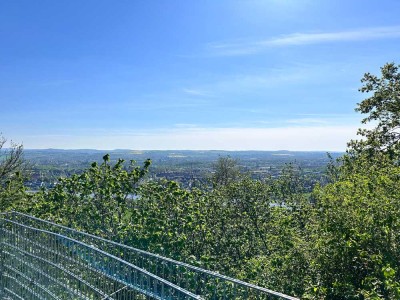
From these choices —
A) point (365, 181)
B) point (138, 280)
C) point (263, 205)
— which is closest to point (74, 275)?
point (138, 280)

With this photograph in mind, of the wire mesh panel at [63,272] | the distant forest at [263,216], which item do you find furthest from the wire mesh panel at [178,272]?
the distant forest at [263,216]

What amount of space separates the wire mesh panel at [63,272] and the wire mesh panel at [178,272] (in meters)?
0.30

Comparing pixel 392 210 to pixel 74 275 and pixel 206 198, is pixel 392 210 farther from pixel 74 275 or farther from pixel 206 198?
pixel 206 198

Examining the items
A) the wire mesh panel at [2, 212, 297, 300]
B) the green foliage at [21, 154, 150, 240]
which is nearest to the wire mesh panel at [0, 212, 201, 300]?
the wire mesh panel at [2, 212, 297, 300]

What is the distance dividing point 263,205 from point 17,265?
13.2m

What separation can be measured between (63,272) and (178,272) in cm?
313

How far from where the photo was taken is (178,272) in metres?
7.05

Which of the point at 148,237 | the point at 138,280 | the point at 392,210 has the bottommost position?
the point at 148,237

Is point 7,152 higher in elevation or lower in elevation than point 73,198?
higher

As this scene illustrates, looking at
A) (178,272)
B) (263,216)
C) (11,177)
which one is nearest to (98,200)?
(11,177)

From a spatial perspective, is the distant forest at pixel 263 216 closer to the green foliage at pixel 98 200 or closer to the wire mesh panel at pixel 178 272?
the green foliage at pixel 98 200

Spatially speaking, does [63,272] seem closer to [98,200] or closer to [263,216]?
[98,200]

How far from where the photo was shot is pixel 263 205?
20.9 metres

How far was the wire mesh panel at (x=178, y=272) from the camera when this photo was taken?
17.1 ft
